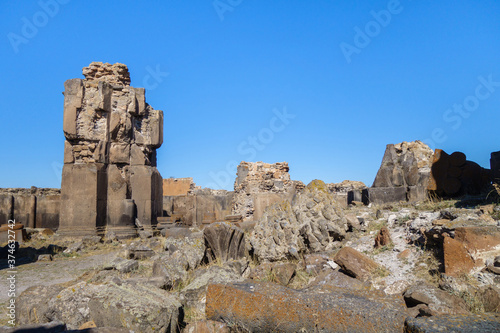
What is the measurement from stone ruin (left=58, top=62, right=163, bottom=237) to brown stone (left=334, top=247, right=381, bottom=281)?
8794 millimetres

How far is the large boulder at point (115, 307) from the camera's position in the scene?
3.06 m

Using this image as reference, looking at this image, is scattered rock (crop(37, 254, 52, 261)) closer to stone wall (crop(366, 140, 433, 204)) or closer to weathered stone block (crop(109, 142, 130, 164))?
weathered stone block (crop(109, 142, 130, 164))

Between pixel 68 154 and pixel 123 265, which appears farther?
pixel 68 154

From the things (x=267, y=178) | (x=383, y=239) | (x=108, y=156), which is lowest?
(x=383, y=239)

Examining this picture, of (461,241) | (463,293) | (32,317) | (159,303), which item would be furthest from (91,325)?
(461,241)

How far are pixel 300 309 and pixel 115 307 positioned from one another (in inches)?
60.4

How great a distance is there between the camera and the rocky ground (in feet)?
9.33

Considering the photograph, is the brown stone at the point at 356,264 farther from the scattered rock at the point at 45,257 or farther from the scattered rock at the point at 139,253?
the scattered rock at the point at 45,257

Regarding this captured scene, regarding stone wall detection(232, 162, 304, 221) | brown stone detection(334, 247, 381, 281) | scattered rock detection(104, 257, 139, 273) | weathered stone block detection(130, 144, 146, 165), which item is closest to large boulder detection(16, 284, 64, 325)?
scattered rock detection(104, 257, 139, 273)

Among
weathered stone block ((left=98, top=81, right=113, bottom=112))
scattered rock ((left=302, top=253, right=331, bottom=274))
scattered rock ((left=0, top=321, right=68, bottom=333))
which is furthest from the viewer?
weathered stone block ((left=98, top=81, right=113, bottom=112))

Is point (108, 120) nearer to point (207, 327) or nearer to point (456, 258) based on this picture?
point (207, 327)

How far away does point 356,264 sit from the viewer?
13.5ft

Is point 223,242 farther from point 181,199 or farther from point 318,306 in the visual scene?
Answer: point 181,199

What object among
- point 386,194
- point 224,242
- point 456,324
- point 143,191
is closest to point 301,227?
point 224,242
